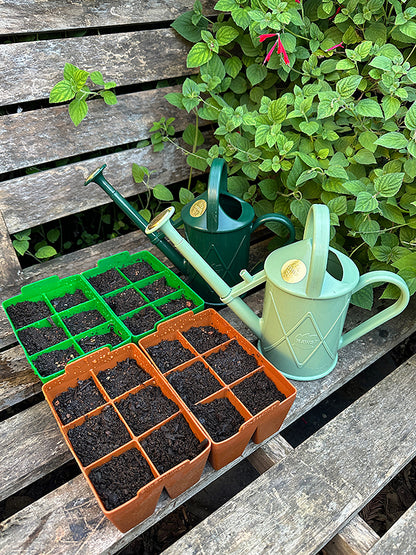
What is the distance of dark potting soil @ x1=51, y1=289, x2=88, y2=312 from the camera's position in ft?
3.78

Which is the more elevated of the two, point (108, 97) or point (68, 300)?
point (108, 97)

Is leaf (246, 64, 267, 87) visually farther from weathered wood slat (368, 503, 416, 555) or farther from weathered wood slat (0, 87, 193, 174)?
weathered wood slat (368, 503, 416, 555)

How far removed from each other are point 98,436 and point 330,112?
90 centimetres

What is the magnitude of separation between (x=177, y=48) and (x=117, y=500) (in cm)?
126

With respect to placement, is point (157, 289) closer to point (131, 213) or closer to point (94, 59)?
point (131, 213)

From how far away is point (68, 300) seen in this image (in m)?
1.17

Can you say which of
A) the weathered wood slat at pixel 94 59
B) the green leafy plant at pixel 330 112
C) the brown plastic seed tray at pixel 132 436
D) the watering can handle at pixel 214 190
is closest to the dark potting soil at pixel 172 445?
the brown plastic seed tray at pixel 132 436

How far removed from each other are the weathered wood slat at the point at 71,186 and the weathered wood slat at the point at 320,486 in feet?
3.11

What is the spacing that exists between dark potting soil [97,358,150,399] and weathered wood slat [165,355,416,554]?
307 millimetres

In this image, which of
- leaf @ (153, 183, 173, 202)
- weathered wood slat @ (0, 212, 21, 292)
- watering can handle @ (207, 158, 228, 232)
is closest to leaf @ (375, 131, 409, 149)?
watering can handle @ (207, 158, 228, 232)

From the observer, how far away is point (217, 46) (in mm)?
1225

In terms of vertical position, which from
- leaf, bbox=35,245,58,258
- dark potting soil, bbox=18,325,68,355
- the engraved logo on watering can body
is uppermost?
the engraved logo on watering can body

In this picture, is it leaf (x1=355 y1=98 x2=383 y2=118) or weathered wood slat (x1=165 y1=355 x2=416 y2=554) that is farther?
leaf (x1=355 y1=98 x2=383 y2=118)

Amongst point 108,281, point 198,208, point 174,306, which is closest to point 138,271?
point 108,281
